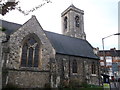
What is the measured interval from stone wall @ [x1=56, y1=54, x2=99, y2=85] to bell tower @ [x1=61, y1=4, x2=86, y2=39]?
10.1 meters

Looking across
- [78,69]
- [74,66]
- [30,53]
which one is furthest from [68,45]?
[30,53]

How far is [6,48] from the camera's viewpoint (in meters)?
17.8

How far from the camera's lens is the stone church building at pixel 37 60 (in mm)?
17844

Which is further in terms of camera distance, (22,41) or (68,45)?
(68,45)

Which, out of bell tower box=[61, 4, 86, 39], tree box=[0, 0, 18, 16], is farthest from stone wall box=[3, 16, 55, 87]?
bell tower box=[61, 4, 86, 39]

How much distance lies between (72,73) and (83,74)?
2.57m

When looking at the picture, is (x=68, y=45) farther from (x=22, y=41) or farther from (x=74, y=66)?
(x=22, y=41)

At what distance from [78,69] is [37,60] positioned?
847 cm

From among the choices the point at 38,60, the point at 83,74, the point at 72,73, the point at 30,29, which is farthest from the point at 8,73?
the point at 83,74

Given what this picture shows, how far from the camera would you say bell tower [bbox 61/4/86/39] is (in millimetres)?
35344

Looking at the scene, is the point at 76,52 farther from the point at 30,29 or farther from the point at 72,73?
the point at 30,29

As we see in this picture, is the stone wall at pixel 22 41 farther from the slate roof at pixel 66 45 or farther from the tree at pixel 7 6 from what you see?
the tree at pixel 7 6

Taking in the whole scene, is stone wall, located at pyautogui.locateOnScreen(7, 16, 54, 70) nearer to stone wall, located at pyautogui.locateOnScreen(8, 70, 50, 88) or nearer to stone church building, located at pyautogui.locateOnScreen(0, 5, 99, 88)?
stone church building, located at pyautogui.locateOnScreen(0, 5, 99, 88)

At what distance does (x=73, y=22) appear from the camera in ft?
117
